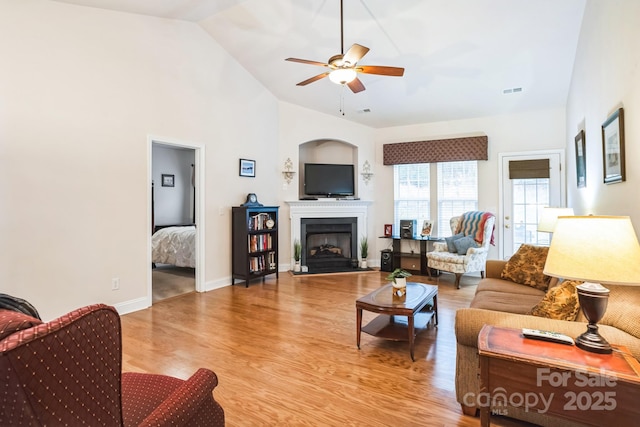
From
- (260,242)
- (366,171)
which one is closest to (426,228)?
(366,171)

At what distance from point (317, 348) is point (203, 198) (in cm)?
288

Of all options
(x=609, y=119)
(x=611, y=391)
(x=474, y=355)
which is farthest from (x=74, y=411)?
(x=609, y=119)

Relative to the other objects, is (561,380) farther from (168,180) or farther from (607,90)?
(168,180)

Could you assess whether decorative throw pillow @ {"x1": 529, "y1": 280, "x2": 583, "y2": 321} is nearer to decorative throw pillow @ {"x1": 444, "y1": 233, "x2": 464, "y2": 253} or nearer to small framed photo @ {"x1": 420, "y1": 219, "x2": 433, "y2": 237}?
decorative throw pillow @ {"x1": 444, "y1": 233, "x2": 464, "y2": 253}

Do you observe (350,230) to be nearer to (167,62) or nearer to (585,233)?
(167,62)

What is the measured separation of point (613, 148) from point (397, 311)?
196 cm

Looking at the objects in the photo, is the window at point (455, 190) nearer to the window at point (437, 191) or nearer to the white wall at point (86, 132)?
the window at point (437, 191)

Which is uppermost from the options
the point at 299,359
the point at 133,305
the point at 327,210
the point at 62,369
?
the point at 327,210

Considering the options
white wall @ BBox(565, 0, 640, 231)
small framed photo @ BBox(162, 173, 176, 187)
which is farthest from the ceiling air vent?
small framed photo @ BBox(162, 173, 176, 187)

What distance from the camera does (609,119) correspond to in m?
2.43

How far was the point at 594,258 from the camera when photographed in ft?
4.60

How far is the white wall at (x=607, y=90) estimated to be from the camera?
2027 mm

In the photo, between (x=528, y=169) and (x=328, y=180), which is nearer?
(x=528, y=169)

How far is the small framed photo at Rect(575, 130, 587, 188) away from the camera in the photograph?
140 inches
